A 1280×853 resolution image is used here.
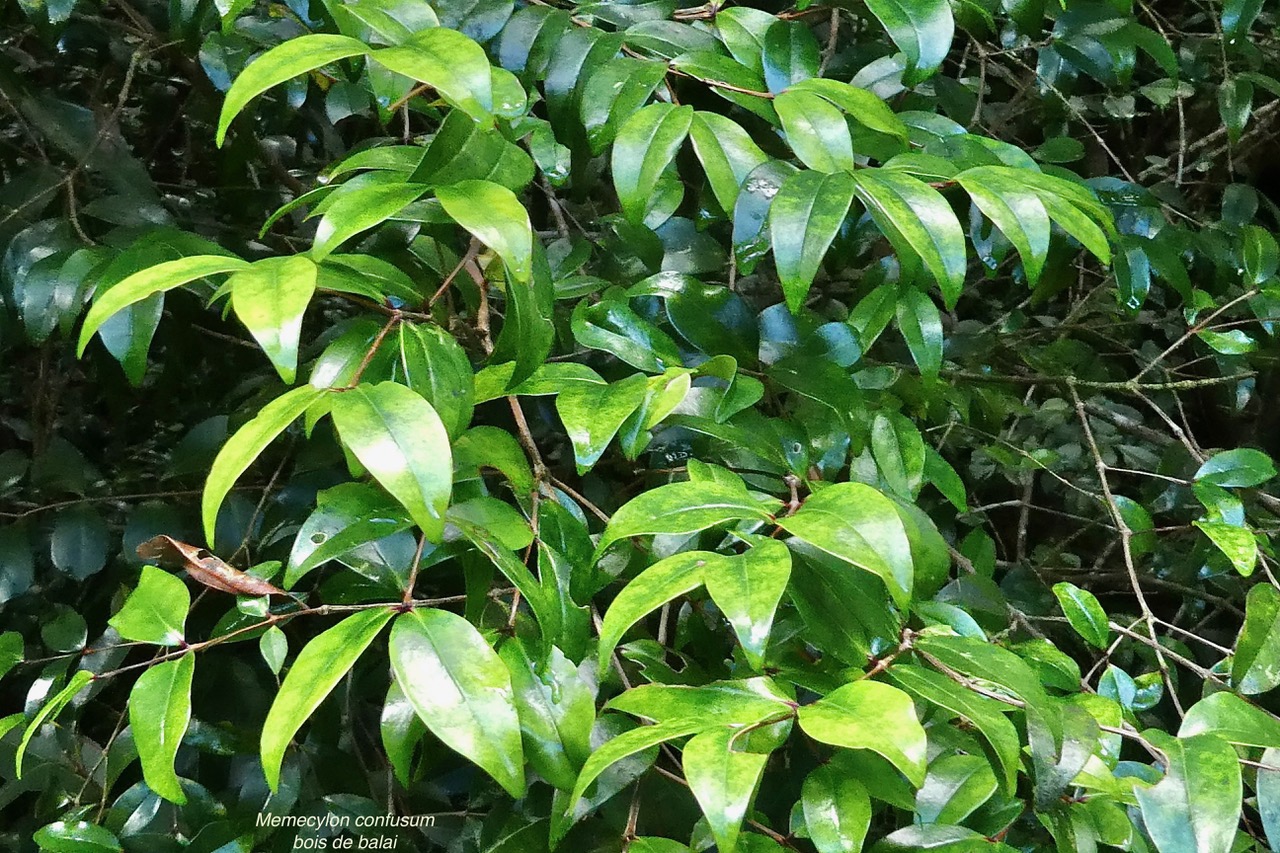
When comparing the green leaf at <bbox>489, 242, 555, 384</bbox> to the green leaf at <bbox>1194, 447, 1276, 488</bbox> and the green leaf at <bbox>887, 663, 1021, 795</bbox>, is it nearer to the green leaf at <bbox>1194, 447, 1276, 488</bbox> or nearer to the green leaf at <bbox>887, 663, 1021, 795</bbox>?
the green leaf at <bbox>887, 663, 1021, 795</bbox>

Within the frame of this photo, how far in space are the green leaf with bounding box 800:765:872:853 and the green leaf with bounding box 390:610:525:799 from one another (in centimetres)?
12

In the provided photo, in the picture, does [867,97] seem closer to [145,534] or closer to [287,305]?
[287,305]

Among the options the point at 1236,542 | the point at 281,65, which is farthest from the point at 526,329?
the point at 1236,542

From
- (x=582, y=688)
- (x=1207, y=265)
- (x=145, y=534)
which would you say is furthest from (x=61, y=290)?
(x=1207, y=265)

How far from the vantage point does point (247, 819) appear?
2.03ft

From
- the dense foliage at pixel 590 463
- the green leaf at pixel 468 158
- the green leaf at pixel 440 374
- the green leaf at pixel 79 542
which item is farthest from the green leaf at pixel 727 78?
the green leaf at pixel 79 542

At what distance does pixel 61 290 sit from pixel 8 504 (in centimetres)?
42

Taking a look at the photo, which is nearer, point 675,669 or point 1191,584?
point 675,669

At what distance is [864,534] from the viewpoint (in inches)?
14.3

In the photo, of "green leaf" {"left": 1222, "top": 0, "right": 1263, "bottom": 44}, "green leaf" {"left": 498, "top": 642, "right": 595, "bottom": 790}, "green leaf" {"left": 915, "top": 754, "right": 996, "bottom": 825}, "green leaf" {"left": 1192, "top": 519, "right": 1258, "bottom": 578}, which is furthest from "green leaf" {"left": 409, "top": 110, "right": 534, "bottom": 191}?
"green leaf" {"left": 1222, "top": 0, "right": 1263, "bottom": 44}

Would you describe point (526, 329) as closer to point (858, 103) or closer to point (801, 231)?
point (801, 231)

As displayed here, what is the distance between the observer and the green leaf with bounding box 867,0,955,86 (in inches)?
21.1

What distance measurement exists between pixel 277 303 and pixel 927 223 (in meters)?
0.30

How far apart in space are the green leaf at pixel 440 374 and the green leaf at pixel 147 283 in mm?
79
